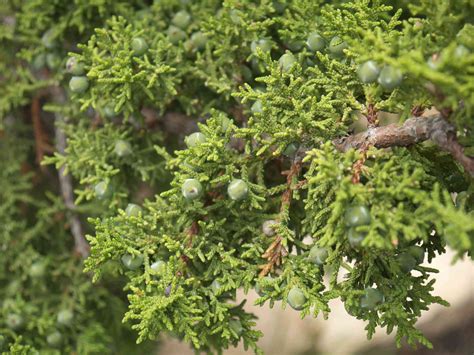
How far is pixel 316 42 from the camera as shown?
1313 millimetres

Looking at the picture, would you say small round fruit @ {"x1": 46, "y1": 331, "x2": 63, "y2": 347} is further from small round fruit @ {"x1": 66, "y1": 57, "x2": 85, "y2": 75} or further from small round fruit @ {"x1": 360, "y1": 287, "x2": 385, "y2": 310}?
small round fruit @ {"x1": 360, "y1": 287, "x2": 385, "y2": 310}

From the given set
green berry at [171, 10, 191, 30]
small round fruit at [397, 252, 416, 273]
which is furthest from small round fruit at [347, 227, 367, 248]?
green berry at [171, 10, 191, 30]

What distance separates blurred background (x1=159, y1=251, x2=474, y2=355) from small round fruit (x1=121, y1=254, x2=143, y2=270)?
165cm

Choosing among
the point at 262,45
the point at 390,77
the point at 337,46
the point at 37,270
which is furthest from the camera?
the point at 37,270

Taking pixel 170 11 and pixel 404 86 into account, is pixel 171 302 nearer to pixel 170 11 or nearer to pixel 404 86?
pixel 404 86

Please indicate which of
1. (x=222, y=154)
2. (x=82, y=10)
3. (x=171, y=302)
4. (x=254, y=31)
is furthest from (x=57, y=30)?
(x=171, y=302)

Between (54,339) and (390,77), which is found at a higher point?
(390,77)

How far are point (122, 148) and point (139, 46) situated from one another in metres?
0.27

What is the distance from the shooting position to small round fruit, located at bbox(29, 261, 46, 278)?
1758 mm

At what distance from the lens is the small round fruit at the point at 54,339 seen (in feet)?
5.50

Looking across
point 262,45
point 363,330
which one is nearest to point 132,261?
point 262,45

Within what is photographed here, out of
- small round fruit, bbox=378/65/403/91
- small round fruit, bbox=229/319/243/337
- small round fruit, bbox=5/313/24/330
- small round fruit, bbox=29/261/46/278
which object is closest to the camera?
small round fruit, bbox=378/65/403/91

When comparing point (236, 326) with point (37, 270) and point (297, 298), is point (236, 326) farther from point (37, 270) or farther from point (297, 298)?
point (37, 270)

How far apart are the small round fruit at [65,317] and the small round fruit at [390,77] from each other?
1.16 metres
